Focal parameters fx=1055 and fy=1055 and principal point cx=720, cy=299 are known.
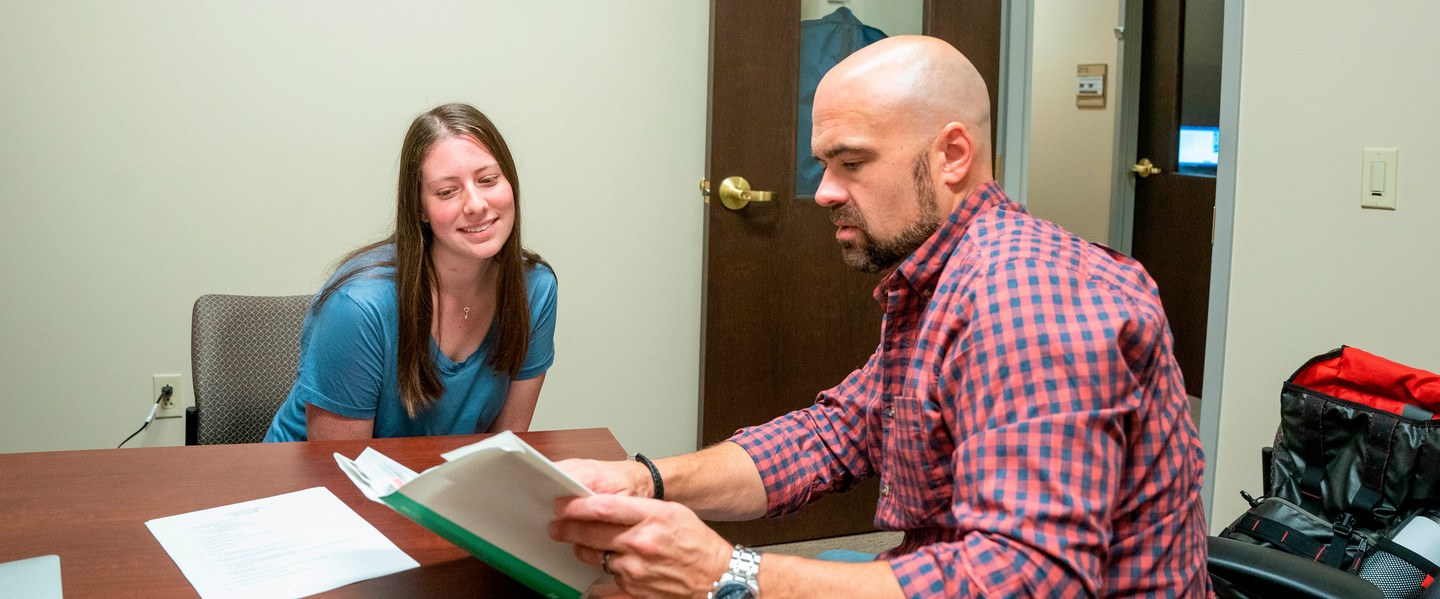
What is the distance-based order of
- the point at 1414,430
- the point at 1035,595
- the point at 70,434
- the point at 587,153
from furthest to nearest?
1. the point at 587,153
2. the point at 70,434
3. the point at 1414,430
4. the point at 1035,595

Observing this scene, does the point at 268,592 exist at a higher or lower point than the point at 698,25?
lower

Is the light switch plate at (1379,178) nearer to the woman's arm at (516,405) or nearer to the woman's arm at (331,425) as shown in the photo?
the woman's arm at (516,405)

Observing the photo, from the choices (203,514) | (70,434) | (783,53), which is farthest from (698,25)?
(203,514)

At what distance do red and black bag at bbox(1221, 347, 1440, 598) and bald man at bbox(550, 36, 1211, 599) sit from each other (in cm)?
79

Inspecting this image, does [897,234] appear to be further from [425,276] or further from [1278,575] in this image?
[425,276]

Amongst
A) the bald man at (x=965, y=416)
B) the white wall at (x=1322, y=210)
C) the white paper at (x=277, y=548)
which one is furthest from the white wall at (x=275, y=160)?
the bald man at (x=965, y=416)

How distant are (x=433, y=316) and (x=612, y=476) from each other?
66 cm

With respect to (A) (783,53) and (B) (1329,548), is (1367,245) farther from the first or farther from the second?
(A) (783,53)

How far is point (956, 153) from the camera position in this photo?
3.92 ft

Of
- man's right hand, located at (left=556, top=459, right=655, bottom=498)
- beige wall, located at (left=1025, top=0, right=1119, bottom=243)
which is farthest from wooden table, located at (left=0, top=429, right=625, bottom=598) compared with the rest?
beige wall, located at (left=1025, top=0, right=1119, bottom=243)

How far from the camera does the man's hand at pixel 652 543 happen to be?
936 mm

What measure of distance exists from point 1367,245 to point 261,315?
215cm

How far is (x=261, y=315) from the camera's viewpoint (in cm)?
197

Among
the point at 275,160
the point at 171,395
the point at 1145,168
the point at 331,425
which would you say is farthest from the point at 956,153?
the point at 1145,168
